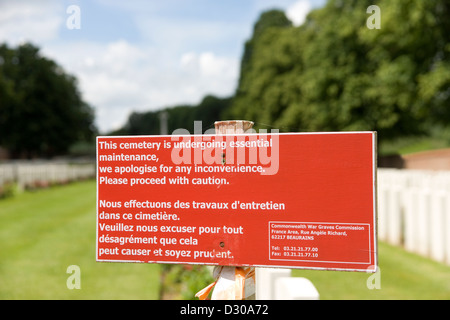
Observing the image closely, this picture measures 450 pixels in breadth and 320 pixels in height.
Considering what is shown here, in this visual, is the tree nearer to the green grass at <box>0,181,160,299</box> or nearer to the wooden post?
the green grass at <box>0,181,160,299</box>

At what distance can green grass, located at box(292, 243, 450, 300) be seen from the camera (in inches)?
222

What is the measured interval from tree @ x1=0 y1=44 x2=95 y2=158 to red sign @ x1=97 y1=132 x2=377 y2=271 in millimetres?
41255

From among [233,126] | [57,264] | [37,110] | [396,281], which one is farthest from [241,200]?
[37,110]

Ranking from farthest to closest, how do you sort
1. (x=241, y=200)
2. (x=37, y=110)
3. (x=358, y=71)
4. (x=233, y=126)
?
1. (x=37, y=110)
2. (x=358, y=71)
3. (x=233, y=126)
4. (x=241, y=200)

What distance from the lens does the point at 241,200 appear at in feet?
6.63

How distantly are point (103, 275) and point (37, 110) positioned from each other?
4032 cm

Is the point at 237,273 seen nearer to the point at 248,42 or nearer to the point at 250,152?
the point at 250,152

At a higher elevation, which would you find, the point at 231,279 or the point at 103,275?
the point at 231,279

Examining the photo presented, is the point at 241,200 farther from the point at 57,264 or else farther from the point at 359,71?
the point at 359,71

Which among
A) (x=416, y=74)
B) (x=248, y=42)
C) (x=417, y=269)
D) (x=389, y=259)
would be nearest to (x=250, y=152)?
(x=417, y=269)

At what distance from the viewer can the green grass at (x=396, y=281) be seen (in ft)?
18.5

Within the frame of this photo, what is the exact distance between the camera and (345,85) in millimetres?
24391

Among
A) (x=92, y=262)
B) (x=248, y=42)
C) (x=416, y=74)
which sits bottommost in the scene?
(x=92, y=262)

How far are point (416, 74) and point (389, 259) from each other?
1268 cm
